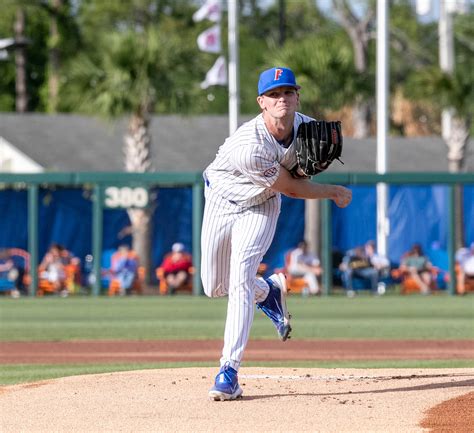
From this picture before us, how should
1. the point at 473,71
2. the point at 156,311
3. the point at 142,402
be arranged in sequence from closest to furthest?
the point at 142,402 → the point at 156,311 → the point at 473,71

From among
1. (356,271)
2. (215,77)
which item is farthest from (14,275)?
(215,77)

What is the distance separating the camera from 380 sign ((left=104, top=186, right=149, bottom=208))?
23.5 meters

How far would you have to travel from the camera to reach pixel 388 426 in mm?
6352

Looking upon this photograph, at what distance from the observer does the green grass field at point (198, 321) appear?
A: 1083 cm

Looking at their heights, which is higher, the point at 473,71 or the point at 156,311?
the point at 473,71

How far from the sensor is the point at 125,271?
2291 centimetres

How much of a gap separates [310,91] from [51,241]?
6.97 meters

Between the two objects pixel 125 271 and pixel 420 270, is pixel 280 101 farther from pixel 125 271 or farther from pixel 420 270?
pixel 420 270

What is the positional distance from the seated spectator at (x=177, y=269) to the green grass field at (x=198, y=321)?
2.06ft

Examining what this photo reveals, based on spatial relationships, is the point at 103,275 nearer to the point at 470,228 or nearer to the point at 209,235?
the point at 470,228

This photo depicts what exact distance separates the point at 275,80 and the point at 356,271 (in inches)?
642

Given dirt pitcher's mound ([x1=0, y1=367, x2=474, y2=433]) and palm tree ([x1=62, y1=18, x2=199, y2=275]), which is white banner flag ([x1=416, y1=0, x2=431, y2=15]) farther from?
dirt pitcher's mound ([x1=0, y1=367, x2=474, y2=433])

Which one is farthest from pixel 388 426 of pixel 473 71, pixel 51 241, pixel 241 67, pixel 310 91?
pixel 241 67

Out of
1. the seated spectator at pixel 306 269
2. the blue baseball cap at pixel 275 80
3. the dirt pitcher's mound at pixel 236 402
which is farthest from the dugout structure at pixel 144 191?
the blue baseball cap at pixel 275 80
